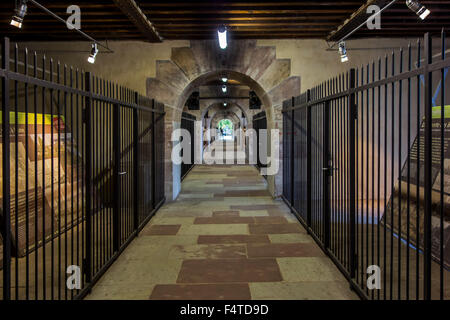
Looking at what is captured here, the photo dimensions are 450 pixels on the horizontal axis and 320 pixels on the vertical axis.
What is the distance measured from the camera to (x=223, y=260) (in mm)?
4523

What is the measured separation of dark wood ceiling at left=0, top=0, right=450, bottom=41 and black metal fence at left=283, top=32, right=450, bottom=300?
1.31 m

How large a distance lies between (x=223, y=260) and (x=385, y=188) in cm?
204

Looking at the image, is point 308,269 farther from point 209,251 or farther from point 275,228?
point 275,228

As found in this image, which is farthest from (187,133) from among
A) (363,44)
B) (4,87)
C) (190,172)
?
(4,87)

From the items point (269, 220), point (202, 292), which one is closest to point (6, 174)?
point (202, 292)

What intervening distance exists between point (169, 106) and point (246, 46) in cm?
216

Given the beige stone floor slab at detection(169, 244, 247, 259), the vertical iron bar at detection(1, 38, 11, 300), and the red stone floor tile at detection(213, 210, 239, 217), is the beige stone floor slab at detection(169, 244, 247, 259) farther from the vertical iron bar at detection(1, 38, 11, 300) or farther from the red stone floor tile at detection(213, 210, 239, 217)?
the vertical iron bar at detection(1, 38, 11, 300)

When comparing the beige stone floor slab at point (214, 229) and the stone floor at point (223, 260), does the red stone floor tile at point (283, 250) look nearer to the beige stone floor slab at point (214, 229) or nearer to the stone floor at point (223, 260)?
the stone floor at point (223, 260)

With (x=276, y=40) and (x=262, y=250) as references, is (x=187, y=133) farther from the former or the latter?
(x=262, y=250)

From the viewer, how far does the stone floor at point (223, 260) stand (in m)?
3.64

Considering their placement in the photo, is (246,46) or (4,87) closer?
(4,87)

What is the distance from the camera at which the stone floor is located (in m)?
3.64

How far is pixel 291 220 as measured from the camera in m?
6.54

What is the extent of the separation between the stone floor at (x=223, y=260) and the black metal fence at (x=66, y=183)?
30 cm
